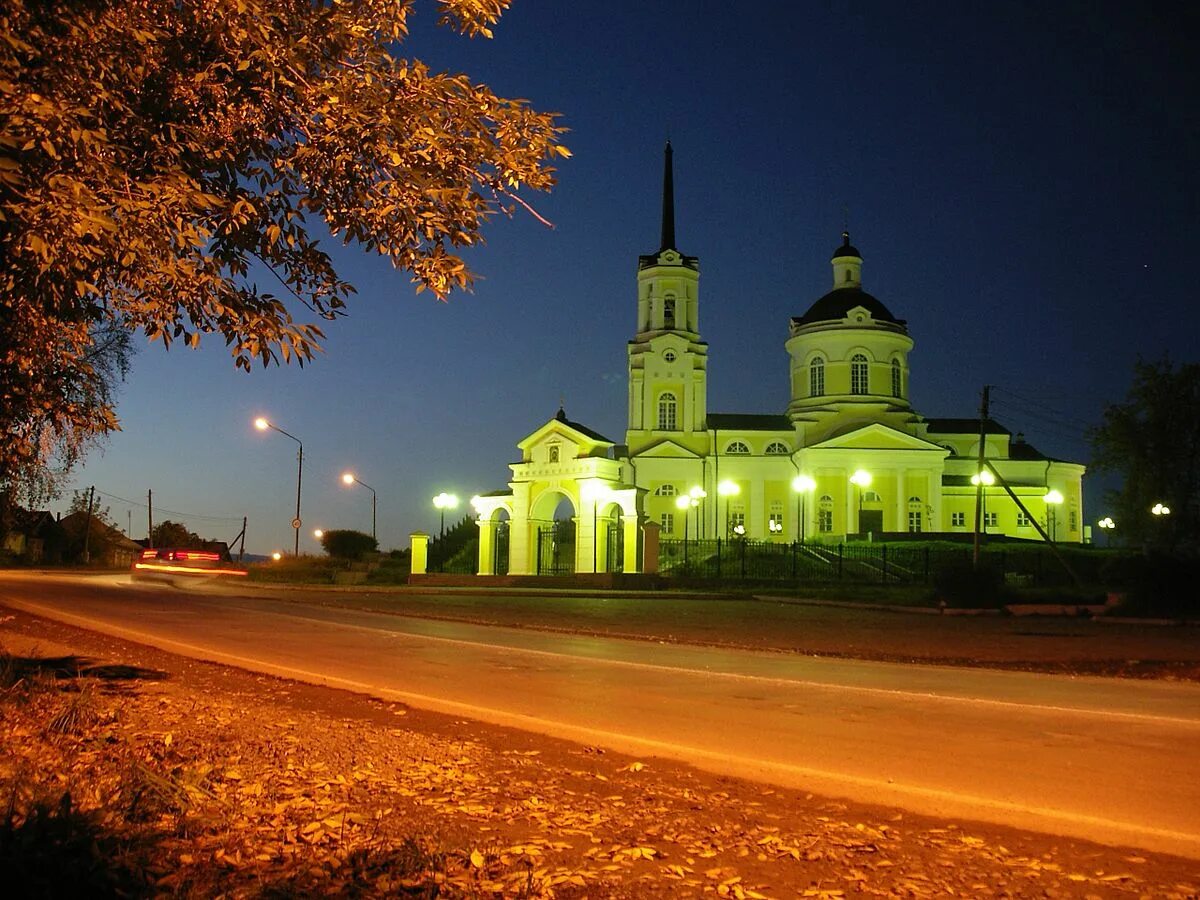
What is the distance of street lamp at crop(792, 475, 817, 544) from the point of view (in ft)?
179

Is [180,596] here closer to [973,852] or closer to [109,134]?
[109,134]

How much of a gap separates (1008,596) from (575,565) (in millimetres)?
18372

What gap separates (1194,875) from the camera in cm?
527

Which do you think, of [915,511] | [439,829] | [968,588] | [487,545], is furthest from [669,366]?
[439,829]

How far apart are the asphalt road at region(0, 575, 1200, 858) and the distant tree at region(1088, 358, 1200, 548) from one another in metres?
43.5

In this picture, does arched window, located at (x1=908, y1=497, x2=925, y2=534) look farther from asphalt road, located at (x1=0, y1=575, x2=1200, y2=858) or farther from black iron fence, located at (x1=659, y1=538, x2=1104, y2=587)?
asphalt road, located at (x1=0, y1=575, x2=1200, y2=858)

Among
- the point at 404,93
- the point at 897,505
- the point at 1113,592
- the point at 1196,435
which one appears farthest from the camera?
the point at 897,505

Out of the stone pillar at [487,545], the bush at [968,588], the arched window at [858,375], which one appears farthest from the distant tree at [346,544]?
the bush at [968,588]

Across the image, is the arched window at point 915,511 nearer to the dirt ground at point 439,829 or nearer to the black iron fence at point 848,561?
the black iron fence at point 848,561

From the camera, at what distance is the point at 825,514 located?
58.8 m

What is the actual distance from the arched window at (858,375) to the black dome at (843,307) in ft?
8.26

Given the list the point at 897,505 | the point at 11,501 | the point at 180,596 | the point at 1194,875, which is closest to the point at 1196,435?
the point at 897,505

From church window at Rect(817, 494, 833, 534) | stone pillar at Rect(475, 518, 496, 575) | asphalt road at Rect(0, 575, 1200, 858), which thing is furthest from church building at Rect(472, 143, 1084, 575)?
asphalt road at Rect(0, 575, 1200, 858)

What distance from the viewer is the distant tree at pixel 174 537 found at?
82.9 m
